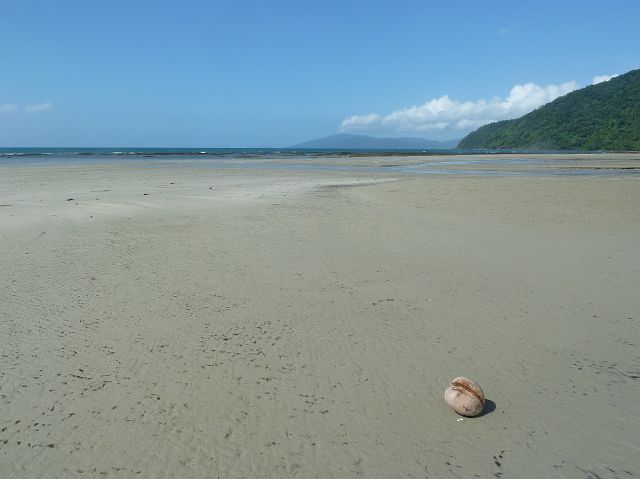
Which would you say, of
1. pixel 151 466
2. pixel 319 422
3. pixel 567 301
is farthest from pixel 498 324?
pixel 151 466

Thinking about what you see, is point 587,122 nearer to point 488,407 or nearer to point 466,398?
point 488,407

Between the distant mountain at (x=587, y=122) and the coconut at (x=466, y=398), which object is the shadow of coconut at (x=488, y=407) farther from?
the distant mountain at (x=587, y=122)

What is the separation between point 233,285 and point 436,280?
290 cm

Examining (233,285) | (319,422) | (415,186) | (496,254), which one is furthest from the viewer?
(415,186)

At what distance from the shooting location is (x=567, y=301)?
233 inches

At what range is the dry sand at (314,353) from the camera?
3.12 m

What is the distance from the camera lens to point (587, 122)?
11488cm

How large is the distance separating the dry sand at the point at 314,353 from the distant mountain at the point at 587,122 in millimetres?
101558

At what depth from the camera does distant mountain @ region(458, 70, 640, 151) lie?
327ft

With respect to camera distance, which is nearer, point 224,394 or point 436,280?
point 224,394

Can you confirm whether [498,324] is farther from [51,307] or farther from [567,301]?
[51,307]

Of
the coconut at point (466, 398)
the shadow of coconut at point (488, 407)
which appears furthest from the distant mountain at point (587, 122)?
the coconut at point (466, 398)

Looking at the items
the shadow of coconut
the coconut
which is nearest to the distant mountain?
the shadow of coconut

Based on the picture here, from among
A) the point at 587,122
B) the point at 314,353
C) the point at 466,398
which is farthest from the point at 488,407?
the point at 587,122
